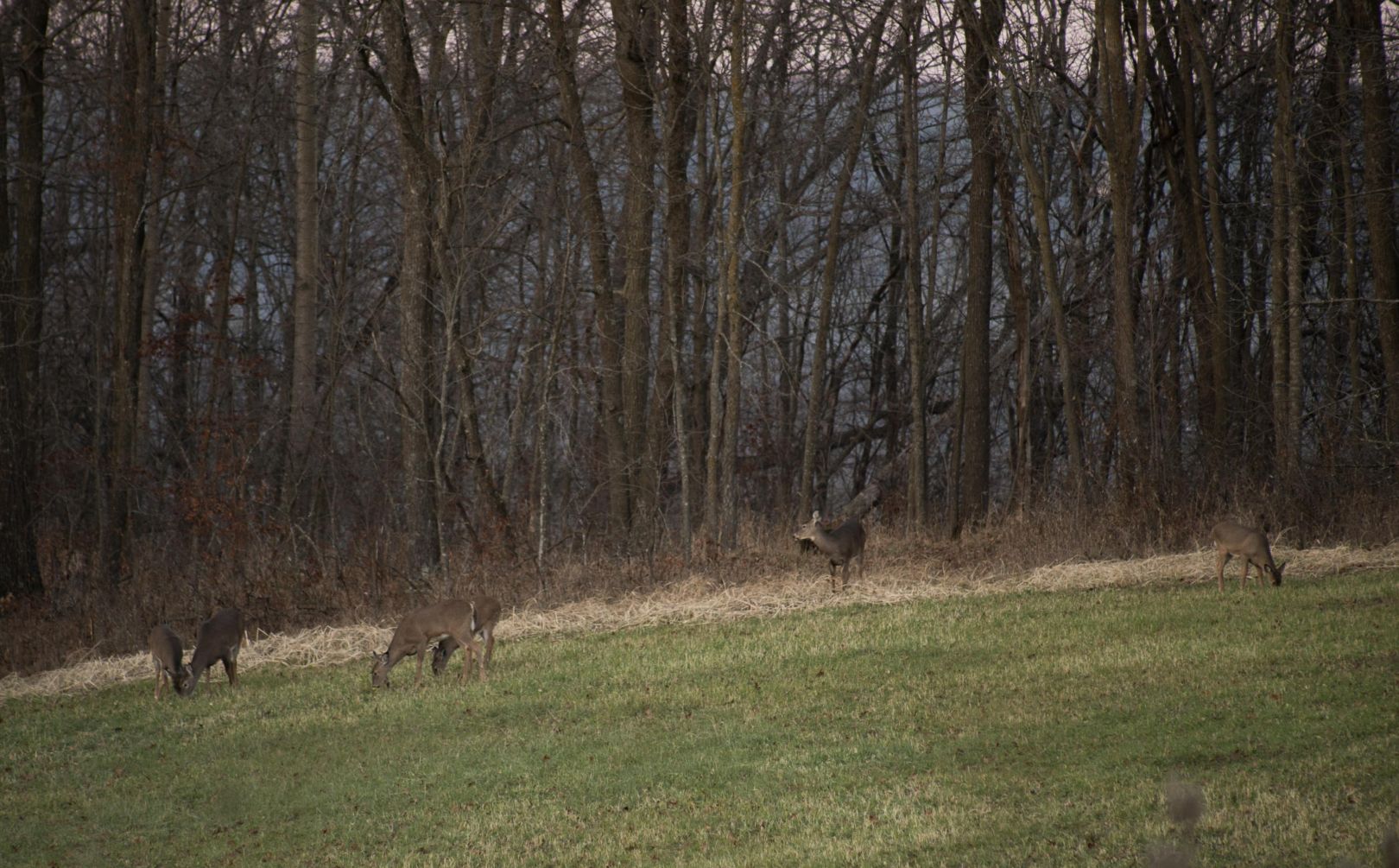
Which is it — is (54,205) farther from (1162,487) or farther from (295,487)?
(1162,487)

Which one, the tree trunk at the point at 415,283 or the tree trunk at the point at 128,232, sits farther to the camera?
the tree trunk at the point at 128,232

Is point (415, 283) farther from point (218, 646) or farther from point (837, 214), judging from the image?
point (218, 646)

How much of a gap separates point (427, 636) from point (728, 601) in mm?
3748

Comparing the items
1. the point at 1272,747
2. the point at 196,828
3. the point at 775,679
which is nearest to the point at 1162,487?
the point at 775,679

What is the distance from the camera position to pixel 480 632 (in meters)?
11.6

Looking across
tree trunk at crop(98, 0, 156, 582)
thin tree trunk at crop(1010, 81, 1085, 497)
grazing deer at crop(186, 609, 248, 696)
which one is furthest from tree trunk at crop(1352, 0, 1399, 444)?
tree trunk at crop(98, 0, 156, 582)

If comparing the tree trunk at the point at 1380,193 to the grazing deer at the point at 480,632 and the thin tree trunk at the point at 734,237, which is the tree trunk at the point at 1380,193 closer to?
the thin tree trunk at the point at 734,237

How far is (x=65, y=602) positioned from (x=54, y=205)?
12893 millimetres

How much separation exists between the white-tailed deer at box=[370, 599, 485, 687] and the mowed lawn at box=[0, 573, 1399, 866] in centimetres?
28

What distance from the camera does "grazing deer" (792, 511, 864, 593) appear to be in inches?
561

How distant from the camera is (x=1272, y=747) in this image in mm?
7195

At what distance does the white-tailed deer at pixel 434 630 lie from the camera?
11.3 m

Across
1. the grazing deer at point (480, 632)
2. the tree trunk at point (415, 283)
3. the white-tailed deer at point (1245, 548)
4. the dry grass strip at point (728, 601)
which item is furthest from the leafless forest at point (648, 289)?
the grazing deer at point (480, 632)

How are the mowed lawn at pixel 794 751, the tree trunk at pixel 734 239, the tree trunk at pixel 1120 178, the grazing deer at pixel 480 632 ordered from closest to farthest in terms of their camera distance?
the mowed lawn at pixel 794 751
the grazing deer at pixel 480 632
the tree trunk at pixel 1120 178
the tree trunk at pixel 734 239
